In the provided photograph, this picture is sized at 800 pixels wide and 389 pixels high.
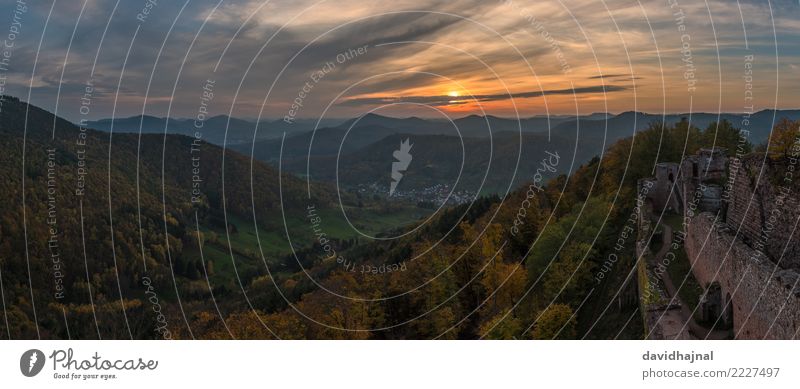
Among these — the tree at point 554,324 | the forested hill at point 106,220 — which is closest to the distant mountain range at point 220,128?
the forested hill at point 106,220

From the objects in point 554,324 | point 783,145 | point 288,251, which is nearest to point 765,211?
point 783,145

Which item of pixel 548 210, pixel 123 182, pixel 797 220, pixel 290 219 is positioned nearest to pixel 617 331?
pixel 797 220

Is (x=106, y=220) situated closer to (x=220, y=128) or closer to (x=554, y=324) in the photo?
(x=220, y=128)

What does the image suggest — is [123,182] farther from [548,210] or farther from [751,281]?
[751,281]

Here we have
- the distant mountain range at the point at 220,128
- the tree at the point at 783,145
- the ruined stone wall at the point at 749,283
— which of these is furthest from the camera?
the distant mountain range at the point at 220,128

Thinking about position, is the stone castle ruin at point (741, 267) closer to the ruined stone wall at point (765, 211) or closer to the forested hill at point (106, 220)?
the ruined stone wall at point (765, 211)

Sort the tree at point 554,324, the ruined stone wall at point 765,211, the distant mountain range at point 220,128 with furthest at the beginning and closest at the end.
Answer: the distant mountain range at point 220,128
the tree at point 554,324
the ruined stone wall at point 765,211
